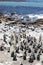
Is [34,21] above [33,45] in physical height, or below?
below

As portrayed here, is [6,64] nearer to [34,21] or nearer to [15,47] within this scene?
[15,47]

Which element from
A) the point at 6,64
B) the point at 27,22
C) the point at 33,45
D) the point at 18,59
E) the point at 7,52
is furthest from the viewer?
the point at 27,22

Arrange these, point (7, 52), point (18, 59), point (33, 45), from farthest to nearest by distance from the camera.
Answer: point (33, 45)
point (7, 52)
point (18, 59)

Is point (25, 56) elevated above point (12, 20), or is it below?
above

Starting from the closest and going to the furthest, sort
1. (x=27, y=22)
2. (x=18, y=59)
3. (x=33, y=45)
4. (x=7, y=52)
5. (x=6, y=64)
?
(x=6, y=64), (x=18, y=59), (x=7, y=52), (x=33, y=45), (x=27, y=22)

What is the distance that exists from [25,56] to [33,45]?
5.20 feet

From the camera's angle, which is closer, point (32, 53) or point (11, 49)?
point (32, 53)

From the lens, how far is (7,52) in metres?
9.73

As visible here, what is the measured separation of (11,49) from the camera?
10.1m

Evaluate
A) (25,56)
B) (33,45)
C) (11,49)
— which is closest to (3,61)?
(25,56)

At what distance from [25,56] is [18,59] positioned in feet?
0.88

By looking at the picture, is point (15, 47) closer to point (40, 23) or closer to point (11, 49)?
point (11, 49)

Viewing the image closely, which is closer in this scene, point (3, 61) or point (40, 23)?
point (3, 61)

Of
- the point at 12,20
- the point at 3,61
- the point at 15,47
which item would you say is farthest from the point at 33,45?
the point at 12,20
